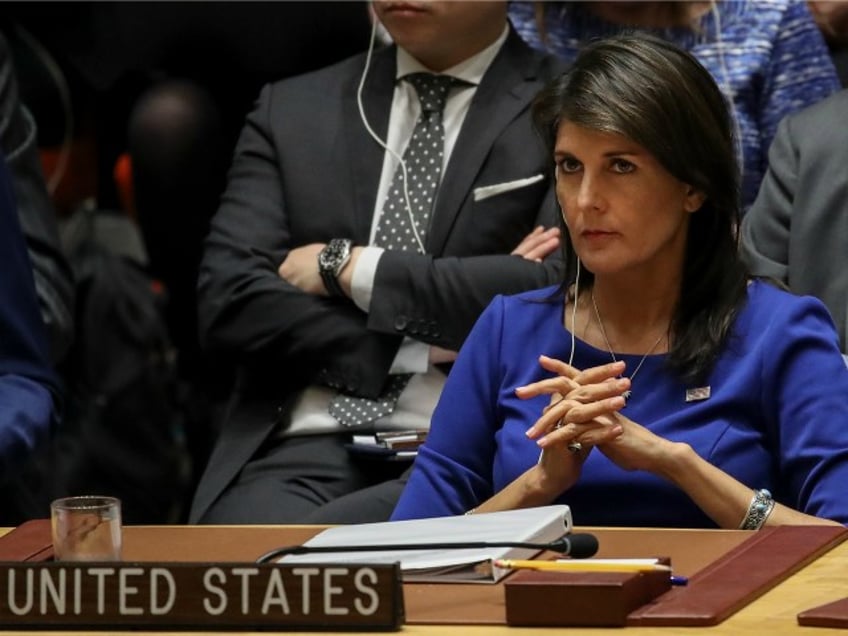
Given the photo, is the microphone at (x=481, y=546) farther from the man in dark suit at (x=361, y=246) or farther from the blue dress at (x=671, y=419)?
the man in dark suit at (x=361, y=246)

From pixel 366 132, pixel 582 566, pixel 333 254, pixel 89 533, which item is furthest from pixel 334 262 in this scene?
pixel 582 566

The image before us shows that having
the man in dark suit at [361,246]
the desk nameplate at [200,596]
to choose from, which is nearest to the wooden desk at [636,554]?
the desk nameplate at [200,596]

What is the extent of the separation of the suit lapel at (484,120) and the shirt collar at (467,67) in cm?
2

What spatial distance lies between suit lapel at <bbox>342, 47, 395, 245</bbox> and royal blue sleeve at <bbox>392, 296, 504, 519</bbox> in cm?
79

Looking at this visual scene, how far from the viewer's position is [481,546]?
201cm

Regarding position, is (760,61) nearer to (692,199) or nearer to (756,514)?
(692,199)

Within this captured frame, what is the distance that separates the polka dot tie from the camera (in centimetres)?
345

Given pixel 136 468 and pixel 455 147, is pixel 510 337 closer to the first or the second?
pixel 455 147

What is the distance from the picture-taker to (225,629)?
1.83 m

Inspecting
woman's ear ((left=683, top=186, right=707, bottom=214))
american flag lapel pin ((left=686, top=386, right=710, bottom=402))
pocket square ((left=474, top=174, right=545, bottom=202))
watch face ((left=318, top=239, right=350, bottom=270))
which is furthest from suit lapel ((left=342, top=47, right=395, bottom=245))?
american flag lapel pin ((left=686, top=386, right=710, bottom=402))

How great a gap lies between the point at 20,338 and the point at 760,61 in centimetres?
156

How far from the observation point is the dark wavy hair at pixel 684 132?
2668 mm

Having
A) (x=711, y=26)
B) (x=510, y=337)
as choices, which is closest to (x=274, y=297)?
(x=510, y=337)

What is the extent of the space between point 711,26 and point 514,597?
2157 mm
